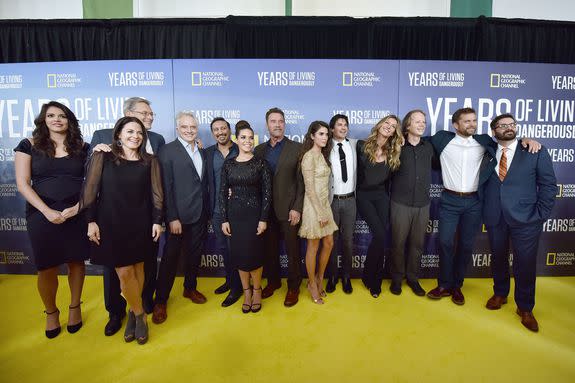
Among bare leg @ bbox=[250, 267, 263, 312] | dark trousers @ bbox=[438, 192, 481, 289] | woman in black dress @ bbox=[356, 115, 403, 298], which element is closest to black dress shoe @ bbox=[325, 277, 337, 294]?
woman in black dress @ bbox=[356, 115, 403, 298]

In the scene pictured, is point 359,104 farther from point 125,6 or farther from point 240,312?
point 125,6

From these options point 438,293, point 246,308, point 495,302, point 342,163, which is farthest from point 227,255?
point 495,302

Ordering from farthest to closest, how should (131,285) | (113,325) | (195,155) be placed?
(195,155) → (113,325) → (131,285)

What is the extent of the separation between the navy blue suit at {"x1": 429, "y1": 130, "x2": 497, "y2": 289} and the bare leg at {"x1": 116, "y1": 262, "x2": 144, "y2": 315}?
111 inches

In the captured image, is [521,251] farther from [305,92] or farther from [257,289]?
[305,92]

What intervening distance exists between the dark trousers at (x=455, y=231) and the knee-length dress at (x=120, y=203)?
8.65 feet

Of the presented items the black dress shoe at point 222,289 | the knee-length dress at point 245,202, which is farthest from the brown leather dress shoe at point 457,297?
the black dress shoe at point 222,289

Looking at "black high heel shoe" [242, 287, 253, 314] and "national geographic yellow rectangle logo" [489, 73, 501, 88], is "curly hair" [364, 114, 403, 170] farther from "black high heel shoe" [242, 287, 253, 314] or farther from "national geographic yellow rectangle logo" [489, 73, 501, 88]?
"black high heel shoe" [242, 287, 253, 314]

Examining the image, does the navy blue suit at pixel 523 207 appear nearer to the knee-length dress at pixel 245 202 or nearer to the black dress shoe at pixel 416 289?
the black dress shoe at pixel 416 289

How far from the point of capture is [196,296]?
3035 mm

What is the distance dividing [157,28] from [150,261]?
10.3ft

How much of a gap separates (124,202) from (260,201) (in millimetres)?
1067

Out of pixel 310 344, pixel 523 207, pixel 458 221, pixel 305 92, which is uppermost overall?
pixel 305 92

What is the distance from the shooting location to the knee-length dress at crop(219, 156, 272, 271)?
8.39 feet
